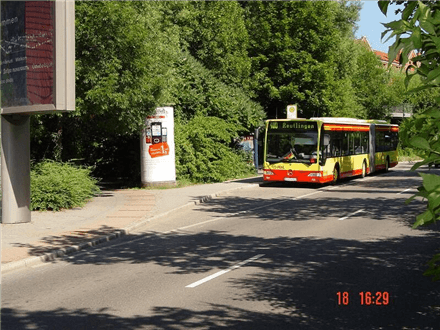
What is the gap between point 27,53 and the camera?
1414cm

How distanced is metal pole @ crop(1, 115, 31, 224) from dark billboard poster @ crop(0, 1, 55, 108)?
69cm

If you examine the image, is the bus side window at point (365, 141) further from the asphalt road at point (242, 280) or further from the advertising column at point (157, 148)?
the asphalt road at point (242, 280)

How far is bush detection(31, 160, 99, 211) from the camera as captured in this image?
1773cm

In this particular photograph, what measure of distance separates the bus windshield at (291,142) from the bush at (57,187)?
9774 mm

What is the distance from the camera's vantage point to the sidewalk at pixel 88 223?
11.6m

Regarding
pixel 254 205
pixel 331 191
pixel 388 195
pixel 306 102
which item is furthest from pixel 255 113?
pixel 254 205

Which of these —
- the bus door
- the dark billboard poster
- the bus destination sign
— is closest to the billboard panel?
the dark billboard poster

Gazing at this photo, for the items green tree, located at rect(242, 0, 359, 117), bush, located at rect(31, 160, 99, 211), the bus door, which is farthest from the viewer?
green tree, located at rect(242, 0, 359, 117)

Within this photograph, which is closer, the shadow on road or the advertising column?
the shadow on road

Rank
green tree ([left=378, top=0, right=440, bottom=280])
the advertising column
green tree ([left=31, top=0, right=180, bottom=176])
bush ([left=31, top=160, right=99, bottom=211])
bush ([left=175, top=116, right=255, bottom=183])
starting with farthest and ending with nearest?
bush ([left=175, top=116, right=255, bottom=183])
the advertising column
green tree ([left=31, top=0, right=180, bottom=176])
bush ([left=31, top=160, right=99, bottom=211])
green tree ([left=378, top=0, right=440, bottom=280])

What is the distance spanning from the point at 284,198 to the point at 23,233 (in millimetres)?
10950

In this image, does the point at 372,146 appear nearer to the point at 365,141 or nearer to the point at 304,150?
the point at 365,141

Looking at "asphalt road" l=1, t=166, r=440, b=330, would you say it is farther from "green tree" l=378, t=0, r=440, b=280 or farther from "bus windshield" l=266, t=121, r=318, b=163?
"bus windshield" l=266, t=121, r=318, b=163

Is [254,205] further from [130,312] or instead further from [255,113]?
[255,113]
